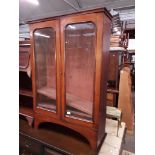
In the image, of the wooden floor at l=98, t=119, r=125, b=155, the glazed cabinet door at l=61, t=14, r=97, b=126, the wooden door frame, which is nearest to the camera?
the wooden door frame

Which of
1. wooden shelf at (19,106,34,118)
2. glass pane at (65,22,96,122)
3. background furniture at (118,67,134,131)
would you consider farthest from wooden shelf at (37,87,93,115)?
background furniture at (118,67,134,131)

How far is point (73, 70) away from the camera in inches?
65.9

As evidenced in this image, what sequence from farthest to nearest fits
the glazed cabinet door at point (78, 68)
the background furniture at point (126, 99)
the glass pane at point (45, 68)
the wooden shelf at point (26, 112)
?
1. the background furniture at point (126, 99)
2. the wooden shelf at point (26, 112)
3. the glass pane at point (45, 68)
4. the glazed cabinet door at point (78, 68)

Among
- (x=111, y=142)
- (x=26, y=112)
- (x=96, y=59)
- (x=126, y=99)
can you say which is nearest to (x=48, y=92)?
(x=26, y=112)

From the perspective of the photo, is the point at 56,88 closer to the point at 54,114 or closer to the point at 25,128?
the point at 54,114

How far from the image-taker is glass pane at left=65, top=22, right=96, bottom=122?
1526 mm

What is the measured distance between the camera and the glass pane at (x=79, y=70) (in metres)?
1.53

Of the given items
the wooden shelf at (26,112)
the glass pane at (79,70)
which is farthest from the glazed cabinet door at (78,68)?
the wooden shelf at (26,112)

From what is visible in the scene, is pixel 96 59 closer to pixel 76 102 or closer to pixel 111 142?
pixel 76 102

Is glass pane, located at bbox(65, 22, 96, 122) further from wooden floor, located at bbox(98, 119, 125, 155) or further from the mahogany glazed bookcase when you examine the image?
wooden floor, located at bbox(98, 119, 125, 155)

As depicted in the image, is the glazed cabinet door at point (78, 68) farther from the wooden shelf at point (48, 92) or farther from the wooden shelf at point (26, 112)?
the wooden shelf at point (26, 112)
